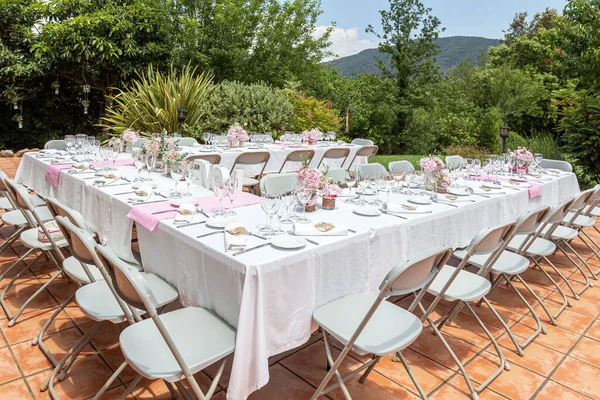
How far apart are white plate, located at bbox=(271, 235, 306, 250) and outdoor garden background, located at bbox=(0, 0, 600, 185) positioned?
21.5ft

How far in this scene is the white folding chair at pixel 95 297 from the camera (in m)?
1.95

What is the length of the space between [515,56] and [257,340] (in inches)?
1004

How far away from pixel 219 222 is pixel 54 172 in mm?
2478

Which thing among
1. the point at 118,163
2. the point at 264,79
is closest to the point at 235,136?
the point at 118,163

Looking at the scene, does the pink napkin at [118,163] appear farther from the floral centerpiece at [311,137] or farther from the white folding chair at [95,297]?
the floral centerpiece at [311,137]

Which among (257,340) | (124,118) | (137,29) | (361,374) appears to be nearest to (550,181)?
(361,374)

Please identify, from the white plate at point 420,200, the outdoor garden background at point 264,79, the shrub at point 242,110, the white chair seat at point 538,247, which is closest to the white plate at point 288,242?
the white plate at point 420,200

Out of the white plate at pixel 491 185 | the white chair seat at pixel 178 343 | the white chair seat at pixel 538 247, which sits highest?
the white plate at pixel 491 185

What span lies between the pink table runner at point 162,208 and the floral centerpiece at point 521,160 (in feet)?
10.6

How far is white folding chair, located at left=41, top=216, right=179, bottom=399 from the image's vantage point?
195 centimetres

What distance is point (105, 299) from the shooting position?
2.19 meters

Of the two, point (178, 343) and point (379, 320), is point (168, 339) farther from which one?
point (379, 320)

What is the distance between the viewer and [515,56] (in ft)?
75.3

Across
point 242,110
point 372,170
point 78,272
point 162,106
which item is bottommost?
point 78,272
